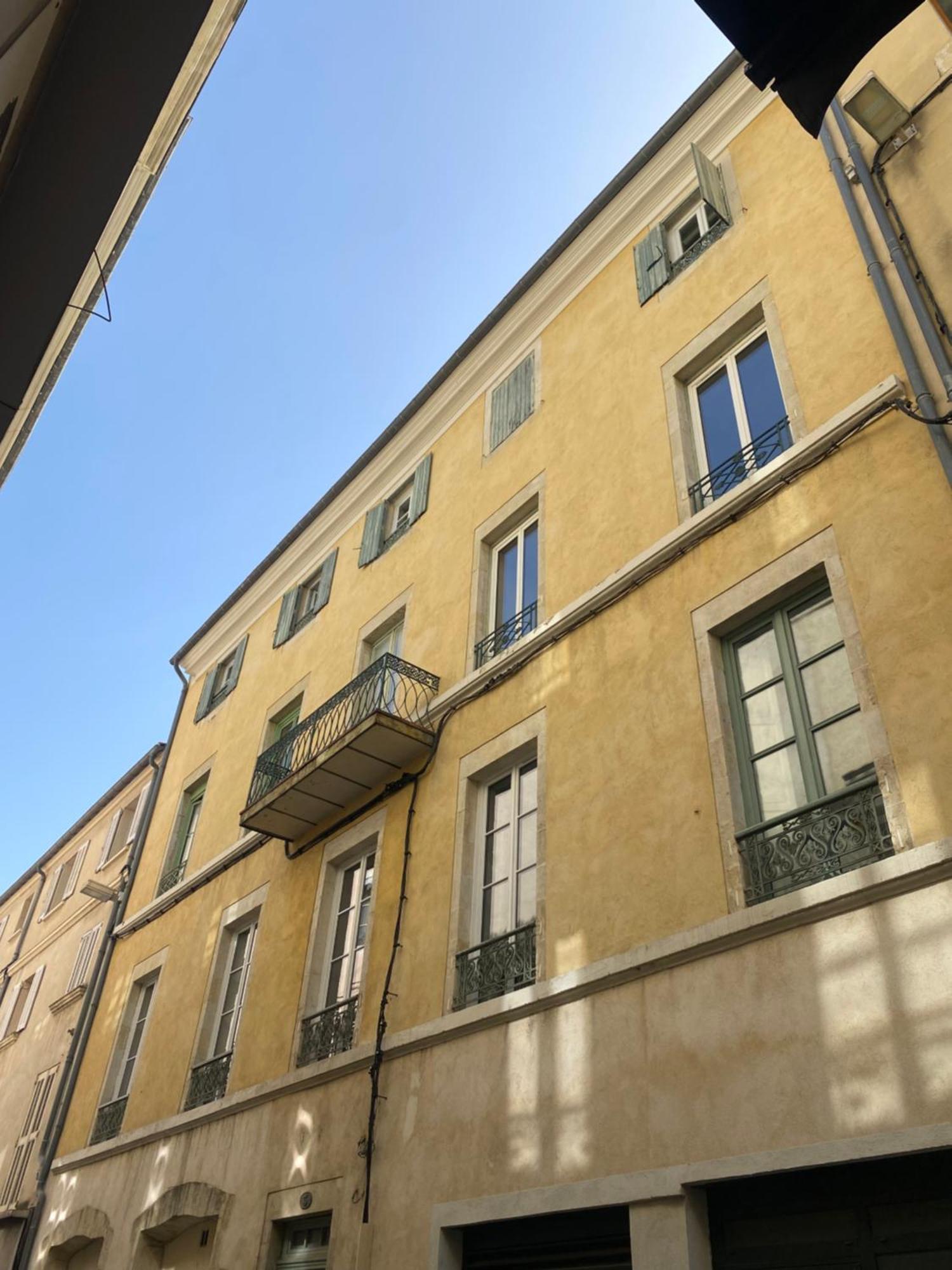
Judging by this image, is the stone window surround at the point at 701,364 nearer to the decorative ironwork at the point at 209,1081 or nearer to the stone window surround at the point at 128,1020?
the decorative ironwork at the point at 209,1081

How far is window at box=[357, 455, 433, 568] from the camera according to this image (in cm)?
1260

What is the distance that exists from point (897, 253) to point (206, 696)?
1302 centimetres

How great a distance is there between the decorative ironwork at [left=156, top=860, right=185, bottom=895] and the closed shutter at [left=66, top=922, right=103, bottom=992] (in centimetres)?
289

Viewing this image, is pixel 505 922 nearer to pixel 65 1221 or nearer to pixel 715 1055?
pixel 715 1055

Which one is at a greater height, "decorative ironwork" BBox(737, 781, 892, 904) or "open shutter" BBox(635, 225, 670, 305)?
"open shutter" BBox(635, 225, 670, 305)

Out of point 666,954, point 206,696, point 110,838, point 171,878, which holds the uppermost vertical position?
point 206,696

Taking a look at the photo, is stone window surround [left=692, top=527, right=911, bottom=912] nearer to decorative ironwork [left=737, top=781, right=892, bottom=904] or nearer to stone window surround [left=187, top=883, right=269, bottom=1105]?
decorative ironwork [left=737, top=781, right=892, bottom=904]

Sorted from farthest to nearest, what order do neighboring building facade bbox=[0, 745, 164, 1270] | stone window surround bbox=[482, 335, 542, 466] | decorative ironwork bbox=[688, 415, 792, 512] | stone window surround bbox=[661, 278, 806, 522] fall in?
1. neighboring building facade bbox=[0, 745, 164, 1270]
2. stone window surround bbox=[482, 335, 542, 466]
3. stone window surround bbox=[661, 278, 806, 522]
4. decorative ironwork bbox=[688, 415, 792, 512]

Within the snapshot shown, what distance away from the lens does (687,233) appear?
33.1ft

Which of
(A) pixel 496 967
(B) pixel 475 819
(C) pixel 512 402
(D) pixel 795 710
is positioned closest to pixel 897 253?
(D) pixel 795 710

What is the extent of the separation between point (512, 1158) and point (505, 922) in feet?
5.84

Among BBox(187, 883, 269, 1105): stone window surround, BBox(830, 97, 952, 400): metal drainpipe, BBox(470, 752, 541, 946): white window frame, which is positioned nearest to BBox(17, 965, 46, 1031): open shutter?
BBox(187, 883, 269, 1105): stone window surround

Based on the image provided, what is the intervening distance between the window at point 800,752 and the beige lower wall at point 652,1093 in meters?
0.45

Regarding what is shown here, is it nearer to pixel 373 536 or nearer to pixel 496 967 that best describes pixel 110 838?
pixel 373 536
